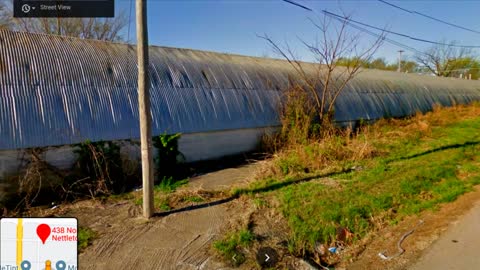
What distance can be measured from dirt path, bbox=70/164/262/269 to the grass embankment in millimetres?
1225

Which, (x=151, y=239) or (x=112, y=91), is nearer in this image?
(x=151, y=239)

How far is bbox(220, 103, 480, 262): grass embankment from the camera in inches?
199

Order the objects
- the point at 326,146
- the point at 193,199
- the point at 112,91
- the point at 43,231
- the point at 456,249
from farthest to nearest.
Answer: the point at 326,146 → the point at 112,91 → the point at 193,199 → the point at 456,249 → the point at 43,231

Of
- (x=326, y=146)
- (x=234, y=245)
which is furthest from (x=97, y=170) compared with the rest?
(x=326, y=146)

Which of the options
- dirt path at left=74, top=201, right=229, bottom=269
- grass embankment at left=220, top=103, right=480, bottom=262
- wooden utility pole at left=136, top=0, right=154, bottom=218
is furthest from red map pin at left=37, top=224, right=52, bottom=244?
grass embankment at left=220, top=103, right=480, bottom=262

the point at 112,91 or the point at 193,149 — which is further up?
the point at 112,91

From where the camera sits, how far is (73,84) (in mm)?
→ 7309

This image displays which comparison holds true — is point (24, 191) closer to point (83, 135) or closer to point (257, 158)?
point (83, 135)

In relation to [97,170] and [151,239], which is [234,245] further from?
[97,170]

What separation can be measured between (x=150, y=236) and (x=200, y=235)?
2.53ft

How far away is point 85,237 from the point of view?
454 centimetres

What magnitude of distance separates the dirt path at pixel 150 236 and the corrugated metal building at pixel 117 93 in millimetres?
2075

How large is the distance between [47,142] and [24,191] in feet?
3.59

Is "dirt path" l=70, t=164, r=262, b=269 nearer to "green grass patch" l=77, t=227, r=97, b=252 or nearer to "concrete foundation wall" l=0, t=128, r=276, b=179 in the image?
"green grass patch" l=77, t=227, r=97, b=252
